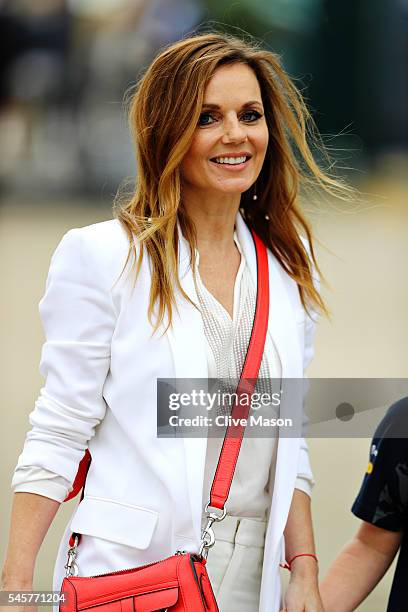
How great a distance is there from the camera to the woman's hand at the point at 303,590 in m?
2.53

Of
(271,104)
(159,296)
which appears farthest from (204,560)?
(271,104)

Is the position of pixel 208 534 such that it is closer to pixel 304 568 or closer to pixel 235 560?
pixel 235 560

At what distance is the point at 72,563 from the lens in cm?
244

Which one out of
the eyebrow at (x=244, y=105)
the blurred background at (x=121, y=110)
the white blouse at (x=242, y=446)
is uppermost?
the blurred background at (x=121, y=110)

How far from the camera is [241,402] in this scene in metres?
2.49

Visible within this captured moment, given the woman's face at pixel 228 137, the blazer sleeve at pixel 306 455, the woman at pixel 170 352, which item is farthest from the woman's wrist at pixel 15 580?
the woman's face at pixel 228 137

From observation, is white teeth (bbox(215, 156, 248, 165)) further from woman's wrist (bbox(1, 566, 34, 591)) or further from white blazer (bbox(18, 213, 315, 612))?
woman's wrist (bbox(1, 566, 34, 591))

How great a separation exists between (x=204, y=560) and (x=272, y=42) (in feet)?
30.5

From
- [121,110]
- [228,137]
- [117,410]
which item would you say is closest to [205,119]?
[228,137]

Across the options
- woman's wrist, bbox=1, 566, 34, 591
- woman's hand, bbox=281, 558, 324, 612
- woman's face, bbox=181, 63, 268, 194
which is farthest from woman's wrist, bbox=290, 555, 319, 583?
woman's face, bbox=181, 63, 268, 194

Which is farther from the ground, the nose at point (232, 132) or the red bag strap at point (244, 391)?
the nose at point (232, 132)

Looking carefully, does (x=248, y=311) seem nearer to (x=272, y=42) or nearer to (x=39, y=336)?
(x=39, y=336)

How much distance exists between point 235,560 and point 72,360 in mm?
556

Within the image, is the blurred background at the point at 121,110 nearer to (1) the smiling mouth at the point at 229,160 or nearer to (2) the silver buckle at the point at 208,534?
(1) the smiling mouth at the point at 229,160
